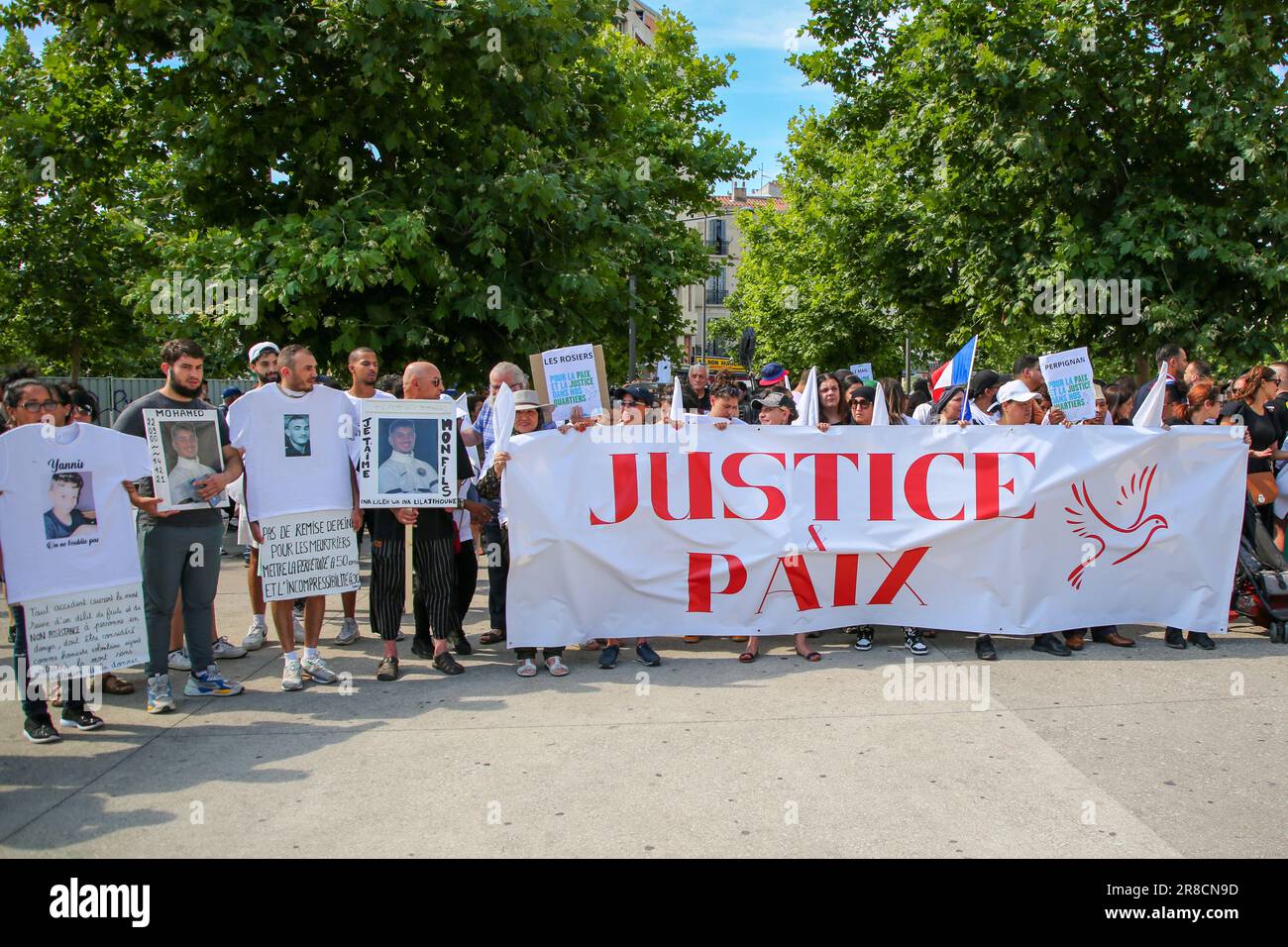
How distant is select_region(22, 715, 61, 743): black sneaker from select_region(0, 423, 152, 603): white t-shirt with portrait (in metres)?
0.63

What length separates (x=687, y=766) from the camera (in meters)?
4.73

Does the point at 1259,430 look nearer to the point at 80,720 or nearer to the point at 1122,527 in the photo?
the point at 1122,527

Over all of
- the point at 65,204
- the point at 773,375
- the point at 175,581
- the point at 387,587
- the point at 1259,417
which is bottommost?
the point at 387,587

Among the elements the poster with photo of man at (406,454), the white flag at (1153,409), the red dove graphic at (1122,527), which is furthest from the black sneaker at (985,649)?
the poster with photo of man at (406,454)

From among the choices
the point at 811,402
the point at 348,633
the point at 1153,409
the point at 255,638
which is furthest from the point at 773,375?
the point at 255,638

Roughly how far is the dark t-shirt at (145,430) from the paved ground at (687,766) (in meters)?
1.07

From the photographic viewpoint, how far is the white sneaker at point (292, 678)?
6094 millimetres

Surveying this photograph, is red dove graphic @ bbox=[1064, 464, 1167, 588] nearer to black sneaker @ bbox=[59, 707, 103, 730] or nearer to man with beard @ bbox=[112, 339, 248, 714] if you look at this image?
man with beard @ bbox=[112, 339, 248, 714]

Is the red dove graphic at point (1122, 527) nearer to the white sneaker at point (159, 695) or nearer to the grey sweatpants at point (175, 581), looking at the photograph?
the grey sweatpants at point (175, 581)

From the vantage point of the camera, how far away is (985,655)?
668 centimetres

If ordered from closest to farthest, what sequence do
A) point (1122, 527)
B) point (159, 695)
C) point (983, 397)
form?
point (159, 695) < point (1122, 527) < point (983, 397)

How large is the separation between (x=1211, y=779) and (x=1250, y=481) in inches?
175

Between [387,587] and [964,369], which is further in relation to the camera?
[964,369]

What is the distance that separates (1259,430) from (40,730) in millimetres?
8676
